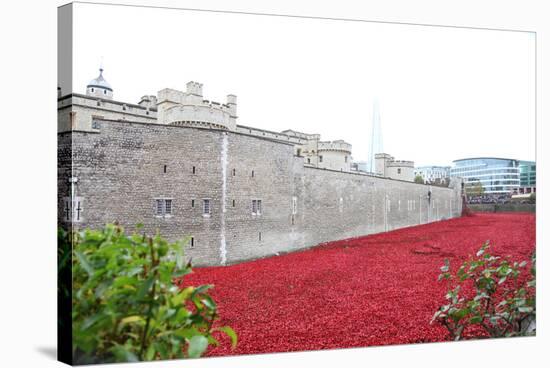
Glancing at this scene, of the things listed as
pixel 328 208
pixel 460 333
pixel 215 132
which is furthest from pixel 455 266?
pixel 215 132

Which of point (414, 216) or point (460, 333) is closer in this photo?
point (460, 333)

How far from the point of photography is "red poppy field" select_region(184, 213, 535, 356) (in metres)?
5.16

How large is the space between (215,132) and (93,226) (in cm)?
186

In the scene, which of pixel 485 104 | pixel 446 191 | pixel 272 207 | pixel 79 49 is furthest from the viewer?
pixel 446 191

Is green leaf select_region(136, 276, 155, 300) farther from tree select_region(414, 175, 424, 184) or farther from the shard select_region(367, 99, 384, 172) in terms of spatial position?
tree select_region(414, 175, 424, 184)

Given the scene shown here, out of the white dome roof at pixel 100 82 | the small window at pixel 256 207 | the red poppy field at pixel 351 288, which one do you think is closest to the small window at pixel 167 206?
the red poppy field at pixel 351 288

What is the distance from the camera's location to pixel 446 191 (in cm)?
709

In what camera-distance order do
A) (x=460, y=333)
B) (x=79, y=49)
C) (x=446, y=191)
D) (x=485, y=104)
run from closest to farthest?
1. (x=79, y=49)
2. (x=460, y=333)
3. (x=485, y=104)
4. (x=446, y=191)

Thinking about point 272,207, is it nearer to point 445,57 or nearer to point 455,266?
point 455,266

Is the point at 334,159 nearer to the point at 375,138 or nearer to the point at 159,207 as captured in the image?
the point at 375,138

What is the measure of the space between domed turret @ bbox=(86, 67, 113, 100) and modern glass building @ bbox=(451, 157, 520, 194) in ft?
15.0

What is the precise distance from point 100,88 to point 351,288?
11.8 feet

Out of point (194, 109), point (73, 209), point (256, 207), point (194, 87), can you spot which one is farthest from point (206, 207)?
point (73, 209)

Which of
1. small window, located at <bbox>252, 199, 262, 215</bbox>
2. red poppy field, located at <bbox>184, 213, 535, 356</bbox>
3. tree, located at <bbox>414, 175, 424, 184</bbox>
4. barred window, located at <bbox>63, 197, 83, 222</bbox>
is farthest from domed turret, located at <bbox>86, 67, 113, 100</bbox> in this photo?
tree, located at <bbox>414, 175, 424, 184</bbox>
